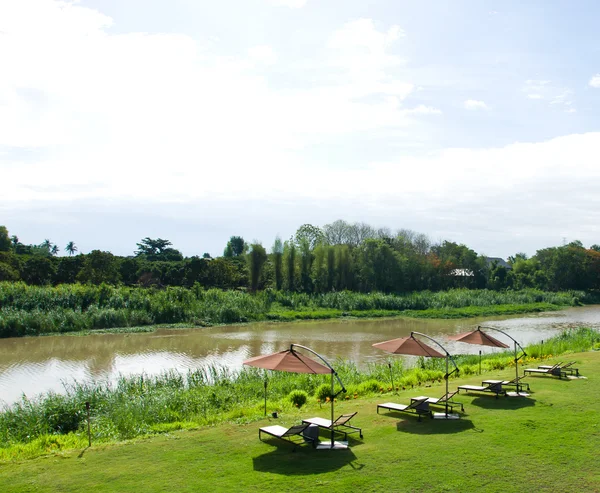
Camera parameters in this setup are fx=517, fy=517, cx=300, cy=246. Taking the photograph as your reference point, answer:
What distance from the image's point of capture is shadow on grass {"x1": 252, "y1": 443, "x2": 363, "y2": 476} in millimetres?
8438

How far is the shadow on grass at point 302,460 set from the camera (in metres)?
8.44

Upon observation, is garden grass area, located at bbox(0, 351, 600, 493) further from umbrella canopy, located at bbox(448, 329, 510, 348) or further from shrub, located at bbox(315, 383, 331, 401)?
shrub, located at bbox(315, 383, 331, 401)

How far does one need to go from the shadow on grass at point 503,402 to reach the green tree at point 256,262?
137 feet

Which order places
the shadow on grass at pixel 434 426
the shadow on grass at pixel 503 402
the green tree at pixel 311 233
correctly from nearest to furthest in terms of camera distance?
the shadow on grass at pixel 434 426, the shadow on grass at pixel 503 402, the green tree at pixel 311 233

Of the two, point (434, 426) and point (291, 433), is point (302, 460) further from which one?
point (434, 426)

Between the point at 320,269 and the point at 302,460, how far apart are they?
161 ft

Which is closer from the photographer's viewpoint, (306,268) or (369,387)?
(369,387)

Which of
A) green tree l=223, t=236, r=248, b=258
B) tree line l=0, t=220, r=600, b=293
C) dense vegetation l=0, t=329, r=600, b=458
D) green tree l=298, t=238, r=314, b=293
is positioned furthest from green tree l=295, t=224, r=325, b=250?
dense vegetation l=0, t=329, r=600, b=458

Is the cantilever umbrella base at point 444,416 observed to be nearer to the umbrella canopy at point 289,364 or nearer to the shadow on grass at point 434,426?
the shadow on grass at point 434,426

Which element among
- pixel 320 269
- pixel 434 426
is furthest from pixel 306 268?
pixel 434 426

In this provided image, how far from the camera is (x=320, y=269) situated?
57.9 meters

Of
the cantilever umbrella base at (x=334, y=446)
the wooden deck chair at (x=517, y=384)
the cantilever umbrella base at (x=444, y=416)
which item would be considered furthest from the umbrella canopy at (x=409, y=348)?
the cantilever umbrella base at (x=334, y=446)

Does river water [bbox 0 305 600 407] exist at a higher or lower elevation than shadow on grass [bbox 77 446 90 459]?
lower

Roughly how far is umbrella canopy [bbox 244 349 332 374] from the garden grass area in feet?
4.59
